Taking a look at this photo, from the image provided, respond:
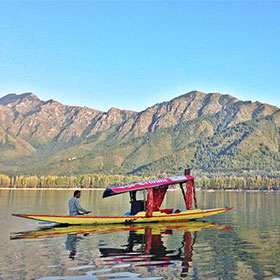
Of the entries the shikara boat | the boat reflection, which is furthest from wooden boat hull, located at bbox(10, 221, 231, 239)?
the shikara boat

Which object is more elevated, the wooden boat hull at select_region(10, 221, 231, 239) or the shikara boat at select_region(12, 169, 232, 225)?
the shikara boat at select_region(12, 169, 232, 225)

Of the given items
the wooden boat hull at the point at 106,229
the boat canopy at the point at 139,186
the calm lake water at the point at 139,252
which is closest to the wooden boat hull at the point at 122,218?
the wooden boat hull at the point at 106,229

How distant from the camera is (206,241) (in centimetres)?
4106

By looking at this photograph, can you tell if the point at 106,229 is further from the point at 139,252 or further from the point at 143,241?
the point at 139,252

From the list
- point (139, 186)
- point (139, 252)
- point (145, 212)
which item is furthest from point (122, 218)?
point (139, 252)

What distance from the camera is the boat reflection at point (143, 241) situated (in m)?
31.2

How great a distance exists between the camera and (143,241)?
A: 40.5 metres

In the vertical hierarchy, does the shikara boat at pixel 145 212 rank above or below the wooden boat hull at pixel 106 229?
above

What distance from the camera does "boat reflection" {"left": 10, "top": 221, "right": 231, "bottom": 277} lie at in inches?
1230

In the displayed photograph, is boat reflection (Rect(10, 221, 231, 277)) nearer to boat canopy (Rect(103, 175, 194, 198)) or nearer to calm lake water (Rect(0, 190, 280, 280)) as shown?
calm lake water (Rect(0, 190, 280, 280))

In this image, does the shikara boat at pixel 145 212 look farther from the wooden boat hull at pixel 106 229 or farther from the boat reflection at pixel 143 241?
the boat reflection at pixel 143 241

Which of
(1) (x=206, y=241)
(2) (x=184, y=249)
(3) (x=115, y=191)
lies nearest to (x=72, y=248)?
(2) (x=184, y=249)

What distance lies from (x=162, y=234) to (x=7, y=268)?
827 inches

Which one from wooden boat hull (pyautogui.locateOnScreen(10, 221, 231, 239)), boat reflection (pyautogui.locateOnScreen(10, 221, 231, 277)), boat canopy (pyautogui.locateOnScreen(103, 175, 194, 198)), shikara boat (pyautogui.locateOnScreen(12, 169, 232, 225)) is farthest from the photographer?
boat canopy (pyautogui.locateOnScreen(103, 175, 194, 198))
